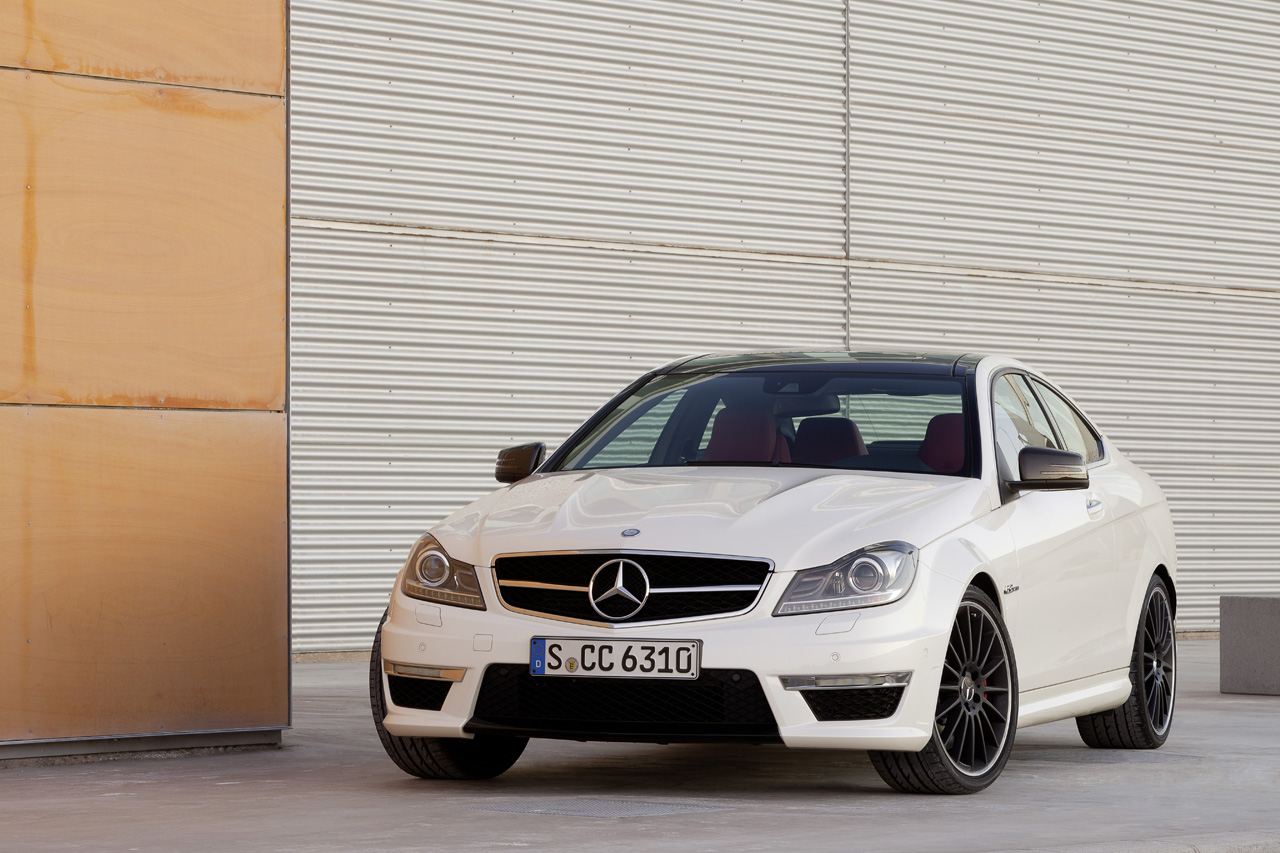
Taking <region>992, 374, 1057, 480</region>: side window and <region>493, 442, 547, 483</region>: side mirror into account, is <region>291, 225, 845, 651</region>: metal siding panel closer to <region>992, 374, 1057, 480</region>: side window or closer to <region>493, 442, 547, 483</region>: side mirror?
<region>493, 442, 547, 483</region>: side mirror

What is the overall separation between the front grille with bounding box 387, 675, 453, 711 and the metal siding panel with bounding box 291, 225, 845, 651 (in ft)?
23.3

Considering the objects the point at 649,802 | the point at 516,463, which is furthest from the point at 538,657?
the point at 516,463

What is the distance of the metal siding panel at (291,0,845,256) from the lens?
45.7ft

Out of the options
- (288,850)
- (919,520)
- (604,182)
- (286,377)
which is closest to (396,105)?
(604,182)

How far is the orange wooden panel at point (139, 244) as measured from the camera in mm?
7715

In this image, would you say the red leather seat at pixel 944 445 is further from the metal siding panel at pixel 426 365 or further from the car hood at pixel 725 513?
the metal siding panel at pixel 426 365

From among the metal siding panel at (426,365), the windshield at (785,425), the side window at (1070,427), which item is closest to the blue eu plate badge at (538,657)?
the windshield at (785,425)

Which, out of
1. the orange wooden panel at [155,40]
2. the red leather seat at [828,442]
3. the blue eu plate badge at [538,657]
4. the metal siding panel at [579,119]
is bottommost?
the blue eu plate badge at [538,657]

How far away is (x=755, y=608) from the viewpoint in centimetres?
611

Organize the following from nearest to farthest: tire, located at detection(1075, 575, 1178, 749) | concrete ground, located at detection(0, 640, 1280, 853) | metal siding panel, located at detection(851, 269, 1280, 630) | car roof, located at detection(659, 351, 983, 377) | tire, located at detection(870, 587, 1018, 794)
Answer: concrete ground, located at detection(0, 640, 1280, 853) → tire, located at detection(870, 587, 1018, 794) → car roof, located at detection(659, 351, 983, 377) → tire, located at detection(1075, 575, 1178, 749) → metal siding panel, located at detection(851, 269, 1280, 630)

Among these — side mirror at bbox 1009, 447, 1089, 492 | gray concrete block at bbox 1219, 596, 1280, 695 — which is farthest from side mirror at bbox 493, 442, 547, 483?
gray concrete block at bbox 1219, 596, 1280, 695

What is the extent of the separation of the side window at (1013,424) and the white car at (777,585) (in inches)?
1.0

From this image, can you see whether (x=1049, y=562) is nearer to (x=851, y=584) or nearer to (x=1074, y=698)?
(x=1074, y=698)

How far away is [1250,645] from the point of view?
38.8 feet
